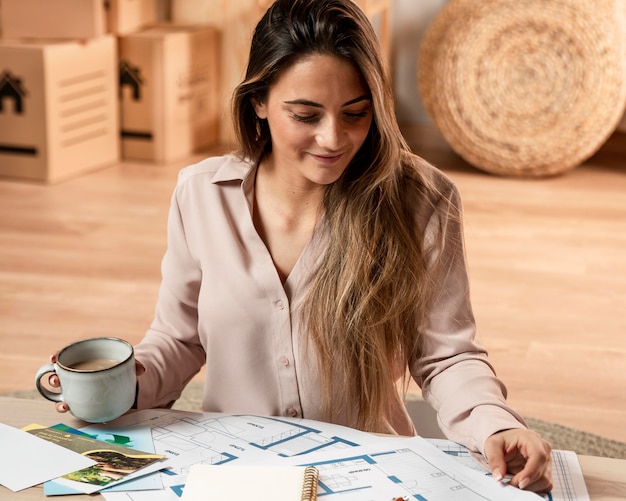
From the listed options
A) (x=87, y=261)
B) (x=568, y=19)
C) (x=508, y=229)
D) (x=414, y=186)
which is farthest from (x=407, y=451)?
(x=568, y=19)

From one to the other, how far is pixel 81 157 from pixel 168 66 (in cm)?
50

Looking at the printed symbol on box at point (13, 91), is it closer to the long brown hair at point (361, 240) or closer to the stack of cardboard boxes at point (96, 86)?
the stack of cardboard boxes at point (96, 86)

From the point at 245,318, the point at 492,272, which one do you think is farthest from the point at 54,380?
the point at 492,272

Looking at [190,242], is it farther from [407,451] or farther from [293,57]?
[407,451]

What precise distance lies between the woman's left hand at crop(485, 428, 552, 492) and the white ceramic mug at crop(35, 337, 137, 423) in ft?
1.26

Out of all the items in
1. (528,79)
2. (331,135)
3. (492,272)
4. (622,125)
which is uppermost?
(331,135)

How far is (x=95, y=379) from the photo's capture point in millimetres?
1022

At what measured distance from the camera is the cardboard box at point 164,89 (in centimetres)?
397

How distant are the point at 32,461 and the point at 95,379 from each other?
0.10m

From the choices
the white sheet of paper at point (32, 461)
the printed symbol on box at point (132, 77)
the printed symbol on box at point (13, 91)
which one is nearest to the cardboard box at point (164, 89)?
the printed symbol on box at point (132, 77)

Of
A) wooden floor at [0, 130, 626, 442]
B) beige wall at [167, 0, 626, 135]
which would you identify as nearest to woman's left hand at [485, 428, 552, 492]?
wooden floor at [0, 130, 626, 442]

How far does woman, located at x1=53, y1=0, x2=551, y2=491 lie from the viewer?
118cm

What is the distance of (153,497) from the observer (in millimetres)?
933

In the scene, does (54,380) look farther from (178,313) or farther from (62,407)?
(178,313)
